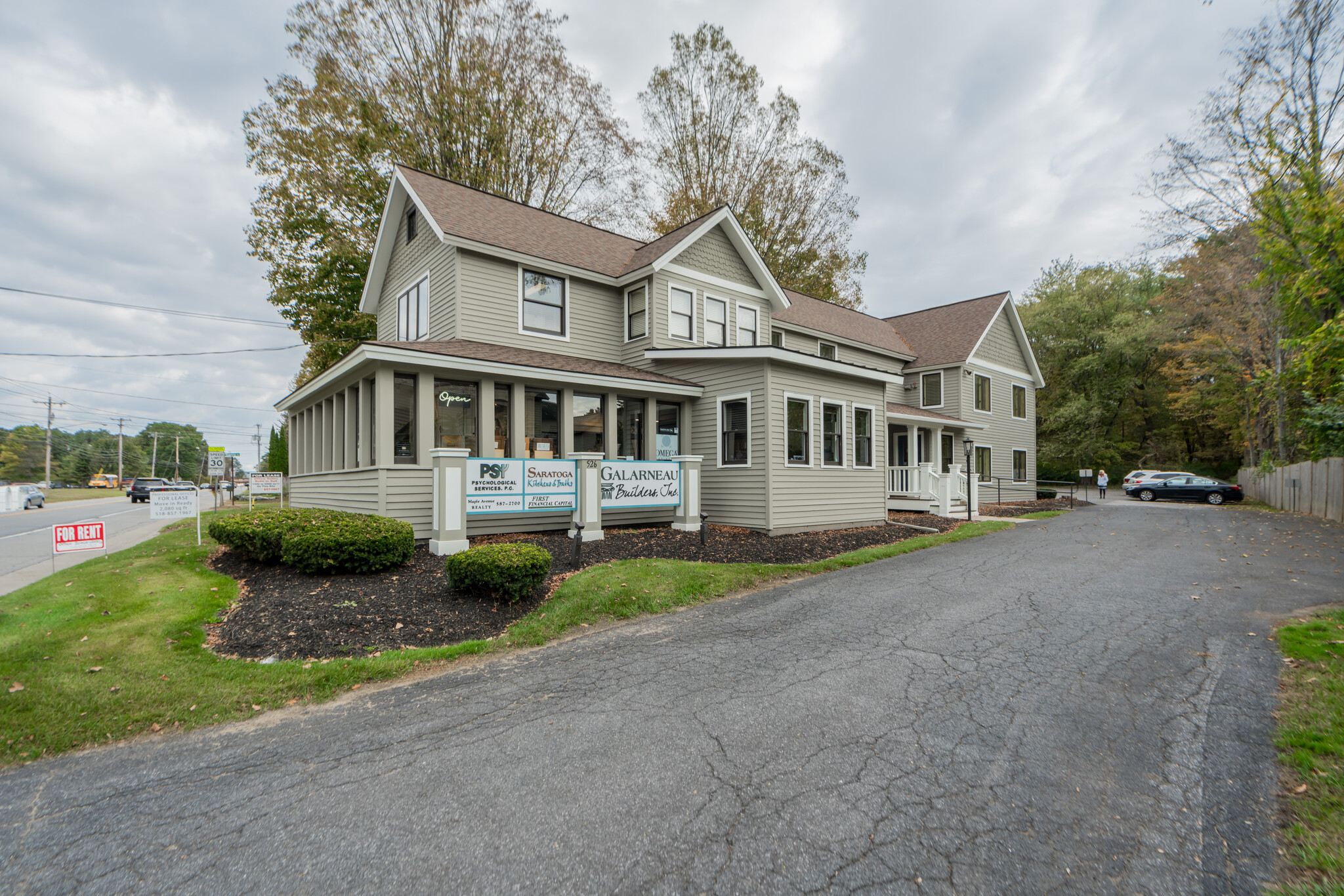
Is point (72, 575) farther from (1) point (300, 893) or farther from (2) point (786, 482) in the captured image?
(2) point (786, 482)

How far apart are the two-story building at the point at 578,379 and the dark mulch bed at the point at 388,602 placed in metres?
2.15

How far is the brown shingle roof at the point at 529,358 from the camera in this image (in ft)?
36.9

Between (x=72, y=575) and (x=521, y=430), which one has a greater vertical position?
(x=521, y=430)

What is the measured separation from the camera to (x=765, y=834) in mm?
2822

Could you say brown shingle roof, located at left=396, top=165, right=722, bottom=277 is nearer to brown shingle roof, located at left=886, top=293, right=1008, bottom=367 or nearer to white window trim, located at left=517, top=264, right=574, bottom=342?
white window trim, located at left=517, top=264, right=574, bottom=342

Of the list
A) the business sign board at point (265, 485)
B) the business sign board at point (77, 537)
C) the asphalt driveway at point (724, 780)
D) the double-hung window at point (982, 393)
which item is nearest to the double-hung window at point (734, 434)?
the asphalt driveway at point (724, 780)

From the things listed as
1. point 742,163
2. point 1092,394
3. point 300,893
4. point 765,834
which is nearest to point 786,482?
point 765,834

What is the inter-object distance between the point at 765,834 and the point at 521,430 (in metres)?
10.4

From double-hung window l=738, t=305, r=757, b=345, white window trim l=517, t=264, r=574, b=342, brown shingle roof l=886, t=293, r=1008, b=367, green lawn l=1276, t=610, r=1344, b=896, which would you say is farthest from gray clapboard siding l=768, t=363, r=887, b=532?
brown shingle roof l=886, t=293, r=1008, b=367

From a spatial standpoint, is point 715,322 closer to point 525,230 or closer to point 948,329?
point 525,230

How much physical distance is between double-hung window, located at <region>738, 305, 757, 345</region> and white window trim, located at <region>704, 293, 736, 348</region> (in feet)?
1.19

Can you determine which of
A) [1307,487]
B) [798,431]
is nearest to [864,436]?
[798,431]

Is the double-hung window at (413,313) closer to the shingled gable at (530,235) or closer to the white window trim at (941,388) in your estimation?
the shingled gable at (530,235)

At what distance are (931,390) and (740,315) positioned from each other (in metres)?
11.9
